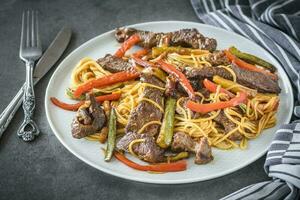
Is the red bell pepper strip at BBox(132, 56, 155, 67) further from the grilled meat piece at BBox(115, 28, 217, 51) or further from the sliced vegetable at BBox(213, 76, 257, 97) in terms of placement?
the sliced vegetable at BBox(213, 76, 257, 97)

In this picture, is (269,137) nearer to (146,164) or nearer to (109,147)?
(146,164)

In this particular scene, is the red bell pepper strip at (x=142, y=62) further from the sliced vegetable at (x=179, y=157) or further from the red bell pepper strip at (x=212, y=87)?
the sliced vegetable at (x=179, y=157)

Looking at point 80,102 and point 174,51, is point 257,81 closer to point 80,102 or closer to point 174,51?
point 174,51

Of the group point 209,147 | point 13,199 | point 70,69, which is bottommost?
point 13,199

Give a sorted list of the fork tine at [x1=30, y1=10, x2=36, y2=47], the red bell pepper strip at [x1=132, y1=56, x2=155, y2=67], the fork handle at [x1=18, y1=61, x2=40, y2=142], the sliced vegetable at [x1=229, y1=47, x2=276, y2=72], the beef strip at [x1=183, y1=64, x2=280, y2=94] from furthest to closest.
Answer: the fork tine at [x1=30, y1=10, x2=36, y2=47]
the sliced vegetable at [x1=229, y1=47, x2=276, y2=72]
the red bell pepper strip at [x1=132, y1=56, x2=155, y2=67]
the beef strip at [x1=183, y1=64, x2=280, y2=94]
the fork handle at [x1=18, y1=61, x2=40, y2=142]

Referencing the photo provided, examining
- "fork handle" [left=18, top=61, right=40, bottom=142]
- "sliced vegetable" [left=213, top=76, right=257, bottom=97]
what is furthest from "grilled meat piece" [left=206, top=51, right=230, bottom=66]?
"fork handle" [left=18, top=61, right=40, bottom=142]

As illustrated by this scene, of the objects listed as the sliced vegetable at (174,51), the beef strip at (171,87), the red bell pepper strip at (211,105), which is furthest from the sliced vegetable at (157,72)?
the red bell pepper strip at (211,105)

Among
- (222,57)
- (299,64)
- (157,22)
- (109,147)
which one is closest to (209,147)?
(109,147)
